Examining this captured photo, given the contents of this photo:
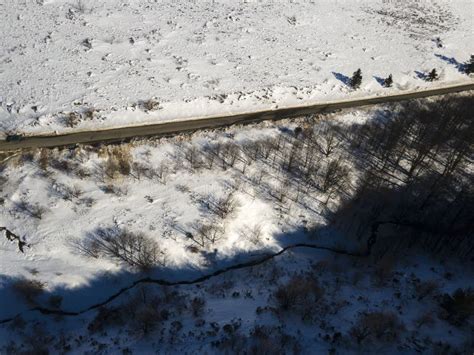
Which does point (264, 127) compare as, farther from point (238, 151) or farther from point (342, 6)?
point (342, 6)

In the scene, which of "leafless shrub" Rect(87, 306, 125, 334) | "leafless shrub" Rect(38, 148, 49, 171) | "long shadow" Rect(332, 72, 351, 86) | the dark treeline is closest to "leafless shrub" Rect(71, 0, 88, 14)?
"leafless shrub" Rect(38, 148, 49, 171)

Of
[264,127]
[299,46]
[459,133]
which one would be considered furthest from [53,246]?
[459,133]

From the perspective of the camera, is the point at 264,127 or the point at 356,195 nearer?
the point at 356,195

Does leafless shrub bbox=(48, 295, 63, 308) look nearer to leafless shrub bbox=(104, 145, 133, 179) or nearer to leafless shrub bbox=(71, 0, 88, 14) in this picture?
leafless shrub bbox=(104, 145, 133, 179)

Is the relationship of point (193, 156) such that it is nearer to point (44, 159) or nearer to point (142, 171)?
point (142, 171)

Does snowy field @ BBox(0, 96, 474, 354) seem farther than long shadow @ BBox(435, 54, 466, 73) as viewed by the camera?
No

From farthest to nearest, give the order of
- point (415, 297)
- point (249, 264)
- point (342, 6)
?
point (342, 6)
point (249, 264)
point (415, 297)

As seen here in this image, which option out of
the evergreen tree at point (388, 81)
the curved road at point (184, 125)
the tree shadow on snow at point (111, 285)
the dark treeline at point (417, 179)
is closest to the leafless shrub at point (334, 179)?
the dark treeline at point (417, 179)
